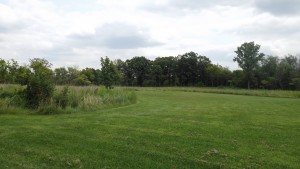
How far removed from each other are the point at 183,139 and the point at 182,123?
3.04 metres

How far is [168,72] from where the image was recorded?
102188 millimetres

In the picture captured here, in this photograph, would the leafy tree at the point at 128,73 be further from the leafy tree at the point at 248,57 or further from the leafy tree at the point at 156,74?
the leafy tree at the point at 248,57

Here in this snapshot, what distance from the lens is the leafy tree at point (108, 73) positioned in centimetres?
3225

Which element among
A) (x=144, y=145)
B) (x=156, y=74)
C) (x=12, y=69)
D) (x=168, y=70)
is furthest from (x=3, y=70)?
(x=168, y=70)

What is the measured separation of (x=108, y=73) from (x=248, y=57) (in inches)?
2324

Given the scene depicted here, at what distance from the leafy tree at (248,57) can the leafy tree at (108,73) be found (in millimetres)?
55437

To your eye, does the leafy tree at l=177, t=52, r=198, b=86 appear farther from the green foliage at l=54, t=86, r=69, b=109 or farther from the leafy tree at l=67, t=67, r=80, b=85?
the green foliage at l=54, t=86, r=69, b=109

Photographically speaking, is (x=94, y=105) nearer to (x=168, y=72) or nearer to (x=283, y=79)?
(x=283, y=79)

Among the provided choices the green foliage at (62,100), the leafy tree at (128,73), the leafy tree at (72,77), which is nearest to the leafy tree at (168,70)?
the leafy tree at (128,73)

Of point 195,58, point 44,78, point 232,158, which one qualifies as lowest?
point 232,158

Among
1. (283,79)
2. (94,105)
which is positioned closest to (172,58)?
(283,79)

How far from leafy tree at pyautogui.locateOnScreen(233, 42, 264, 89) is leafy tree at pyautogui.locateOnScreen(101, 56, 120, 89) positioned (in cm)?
5544

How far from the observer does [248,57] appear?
82.6 metres

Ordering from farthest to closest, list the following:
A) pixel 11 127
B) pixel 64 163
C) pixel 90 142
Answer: pixel 11 127 → pixel 90 142 → pixel 64 163
